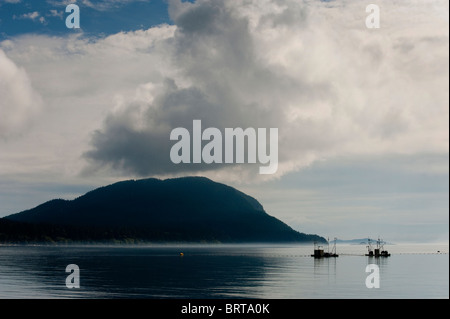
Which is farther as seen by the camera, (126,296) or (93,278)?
(93,278)

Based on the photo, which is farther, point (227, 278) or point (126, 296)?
point (227, 278)

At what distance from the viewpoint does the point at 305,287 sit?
9669cm

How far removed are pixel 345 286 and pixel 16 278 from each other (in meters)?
65.0
